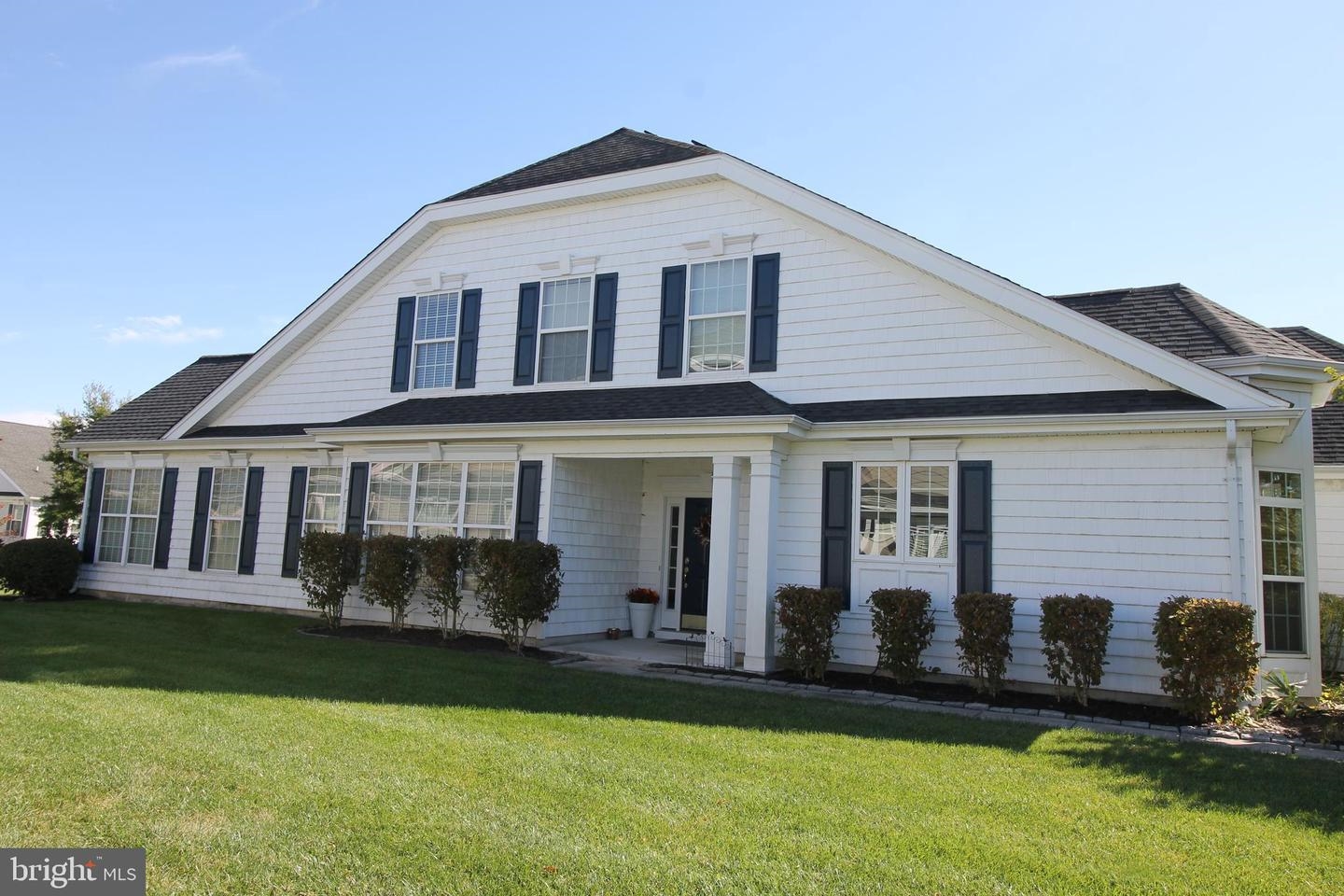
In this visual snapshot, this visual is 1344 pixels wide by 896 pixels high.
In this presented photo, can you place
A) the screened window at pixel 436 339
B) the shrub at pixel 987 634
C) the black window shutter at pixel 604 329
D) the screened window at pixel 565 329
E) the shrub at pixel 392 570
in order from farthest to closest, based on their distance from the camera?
the screened window at pixel 436 339 → the screened window at pixel 565 329 → the black window shutter at pixel 604 329 → the shrub at pixel 392 570 → the shrub at pixel 987 634

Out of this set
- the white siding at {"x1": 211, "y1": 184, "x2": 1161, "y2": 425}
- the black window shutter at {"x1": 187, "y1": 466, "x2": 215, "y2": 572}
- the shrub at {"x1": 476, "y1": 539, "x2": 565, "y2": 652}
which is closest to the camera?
the white siding at {"x1": 211, "y1": 184, "x2": 1161, "y2": 425}

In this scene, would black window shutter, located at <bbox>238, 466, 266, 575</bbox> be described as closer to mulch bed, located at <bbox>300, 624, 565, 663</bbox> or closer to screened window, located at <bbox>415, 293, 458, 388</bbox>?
mulch bed, located at <bbox>300, 624, 565, 663</bbox>

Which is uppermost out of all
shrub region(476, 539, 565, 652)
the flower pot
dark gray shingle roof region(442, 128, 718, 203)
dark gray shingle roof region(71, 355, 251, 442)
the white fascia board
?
dark gray shingle roof region(442, 128, 718, 203)

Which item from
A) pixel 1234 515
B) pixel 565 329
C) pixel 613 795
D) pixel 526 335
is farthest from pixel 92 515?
pixel 1234 515

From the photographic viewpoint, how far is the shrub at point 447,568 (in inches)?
512

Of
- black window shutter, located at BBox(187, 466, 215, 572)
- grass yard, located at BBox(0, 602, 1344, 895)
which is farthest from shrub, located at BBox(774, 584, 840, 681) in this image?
black window shutter, located at BBox(187, 466, 215, 572)

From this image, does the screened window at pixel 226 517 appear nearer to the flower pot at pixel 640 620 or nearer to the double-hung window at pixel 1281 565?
the flower pot at pixel 640 620

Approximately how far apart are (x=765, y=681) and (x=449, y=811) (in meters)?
6.09

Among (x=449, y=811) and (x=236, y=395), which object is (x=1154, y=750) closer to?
(x=449, y=811)

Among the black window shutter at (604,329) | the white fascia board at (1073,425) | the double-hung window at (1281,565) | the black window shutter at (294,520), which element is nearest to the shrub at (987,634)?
the white fascia board at (1073,425)

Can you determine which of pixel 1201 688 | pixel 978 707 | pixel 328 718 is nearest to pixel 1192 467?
pixel 1201 688

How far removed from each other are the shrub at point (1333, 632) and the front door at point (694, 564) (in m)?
8.77

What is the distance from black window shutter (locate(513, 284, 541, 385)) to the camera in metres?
14.5

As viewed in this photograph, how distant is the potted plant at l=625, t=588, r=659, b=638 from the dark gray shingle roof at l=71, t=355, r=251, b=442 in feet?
33.1
